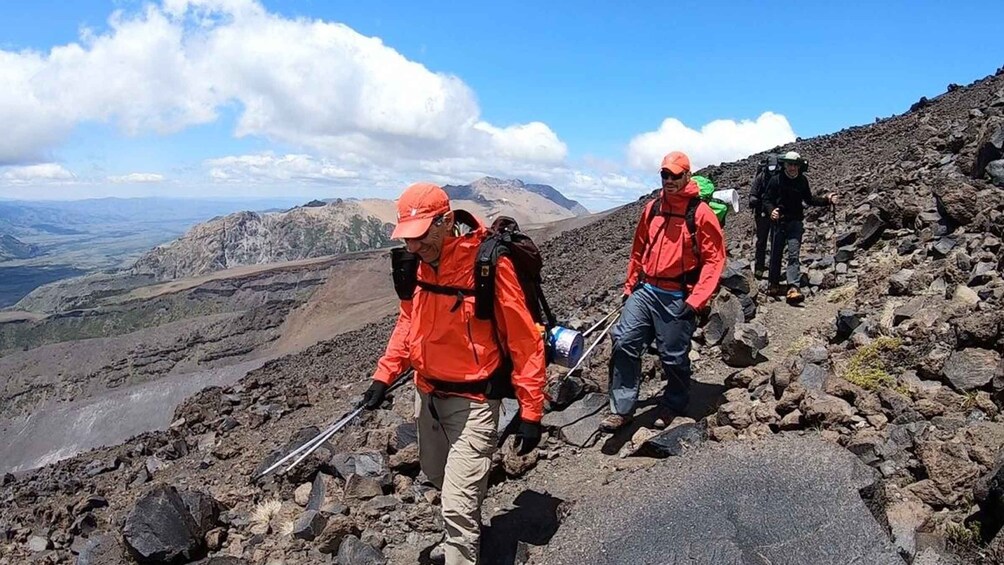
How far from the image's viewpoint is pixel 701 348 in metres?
8.09

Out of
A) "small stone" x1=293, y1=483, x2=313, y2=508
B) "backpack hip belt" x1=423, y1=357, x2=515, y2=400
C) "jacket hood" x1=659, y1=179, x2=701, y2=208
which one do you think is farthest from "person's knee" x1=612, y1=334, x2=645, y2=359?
"small stone" x1=293, y1=483, x2=313, y2=508

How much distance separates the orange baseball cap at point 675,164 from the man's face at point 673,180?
0.02m

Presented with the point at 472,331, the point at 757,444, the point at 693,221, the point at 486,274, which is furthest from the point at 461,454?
the point at 693,221

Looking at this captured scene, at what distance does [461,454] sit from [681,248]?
8.70 feet

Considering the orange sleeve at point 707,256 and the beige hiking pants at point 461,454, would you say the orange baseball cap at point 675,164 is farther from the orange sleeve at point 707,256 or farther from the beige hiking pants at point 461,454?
the beige hiking pants at point 461,454

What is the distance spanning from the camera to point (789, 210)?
30.2ft

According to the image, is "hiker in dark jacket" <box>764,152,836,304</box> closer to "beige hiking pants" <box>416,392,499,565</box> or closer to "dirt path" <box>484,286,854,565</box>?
"dirt path" <box>484,286,854,565</box>

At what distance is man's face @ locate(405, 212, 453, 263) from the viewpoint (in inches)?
151

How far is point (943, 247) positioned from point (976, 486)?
614 centimetres

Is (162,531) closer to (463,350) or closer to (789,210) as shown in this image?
(463,350)

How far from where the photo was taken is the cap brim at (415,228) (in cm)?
376

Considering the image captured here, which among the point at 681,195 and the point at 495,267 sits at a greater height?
the point at 681,195

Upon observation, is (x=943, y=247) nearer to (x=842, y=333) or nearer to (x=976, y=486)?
(x=842, y=333)

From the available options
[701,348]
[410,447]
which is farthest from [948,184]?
[410,447]
